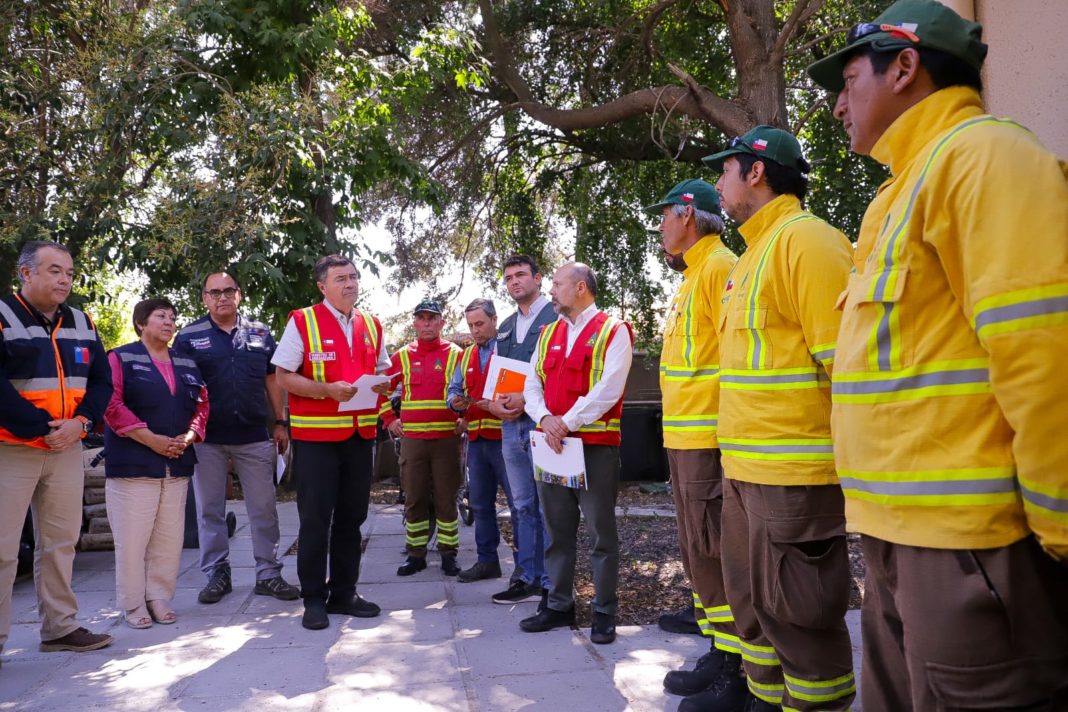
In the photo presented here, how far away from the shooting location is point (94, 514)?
7480 millimetres

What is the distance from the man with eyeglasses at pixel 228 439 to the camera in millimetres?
6152

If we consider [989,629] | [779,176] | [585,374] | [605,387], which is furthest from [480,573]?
[989,629]

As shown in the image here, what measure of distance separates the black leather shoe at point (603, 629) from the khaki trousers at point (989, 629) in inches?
120

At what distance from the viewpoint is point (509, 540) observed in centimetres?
812

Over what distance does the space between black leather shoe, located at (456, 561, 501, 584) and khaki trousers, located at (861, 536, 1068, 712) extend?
4881 mm

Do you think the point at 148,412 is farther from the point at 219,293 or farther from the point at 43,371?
the point at 219,293

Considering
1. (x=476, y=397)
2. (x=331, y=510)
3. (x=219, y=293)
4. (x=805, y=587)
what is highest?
(x=219, y=293)

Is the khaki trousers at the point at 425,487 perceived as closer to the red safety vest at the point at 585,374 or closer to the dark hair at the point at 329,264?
the dark hair at the point at 329,264

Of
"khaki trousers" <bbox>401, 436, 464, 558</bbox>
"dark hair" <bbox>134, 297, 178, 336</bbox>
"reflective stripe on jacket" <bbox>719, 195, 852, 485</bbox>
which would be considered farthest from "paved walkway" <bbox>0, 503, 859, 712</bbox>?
"dark hair" <bbox>134, 297, 178, 336</bbox>

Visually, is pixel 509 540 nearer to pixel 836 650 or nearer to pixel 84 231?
pixel 84 231

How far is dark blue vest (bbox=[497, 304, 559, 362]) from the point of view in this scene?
20.0 ft

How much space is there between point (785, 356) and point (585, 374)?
212cm

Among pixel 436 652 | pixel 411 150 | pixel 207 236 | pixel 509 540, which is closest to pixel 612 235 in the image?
pixel 411 150

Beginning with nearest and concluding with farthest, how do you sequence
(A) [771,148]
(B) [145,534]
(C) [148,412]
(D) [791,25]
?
(A) [771,148] < (B) [145,534] < (C) [148,412] < (D) [791,25]
